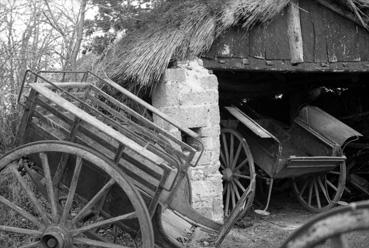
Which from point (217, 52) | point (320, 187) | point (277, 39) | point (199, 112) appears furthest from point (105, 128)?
point (320, 187)

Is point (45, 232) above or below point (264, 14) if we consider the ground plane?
below

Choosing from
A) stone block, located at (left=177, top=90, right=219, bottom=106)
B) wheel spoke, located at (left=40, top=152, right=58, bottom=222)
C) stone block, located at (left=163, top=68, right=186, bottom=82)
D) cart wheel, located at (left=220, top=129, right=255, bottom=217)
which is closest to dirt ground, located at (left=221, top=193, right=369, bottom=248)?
cart wheel, located at (left=220, top=129, right=255, bottom=217)

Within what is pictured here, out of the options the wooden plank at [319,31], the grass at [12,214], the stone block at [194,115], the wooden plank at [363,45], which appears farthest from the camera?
the wooden plank at [363,45]

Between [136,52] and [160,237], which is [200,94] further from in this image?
[160,237]

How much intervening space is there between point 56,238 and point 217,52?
3.45 metres

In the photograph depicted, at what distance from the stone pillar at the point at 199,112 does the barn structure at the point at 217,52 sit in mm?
11

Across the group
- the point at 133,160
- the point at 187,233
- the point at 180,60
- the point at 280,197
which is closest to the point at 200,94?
the point at 180,60

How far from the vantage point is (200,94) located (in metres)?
5.47

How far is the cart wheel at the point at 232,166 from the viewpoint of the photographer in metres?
6.25

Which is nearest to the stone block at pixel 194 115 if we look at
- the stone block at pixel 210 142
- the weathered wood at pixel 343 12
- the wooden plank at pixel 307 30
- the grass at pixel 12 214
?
the stone block at pixel 210 142

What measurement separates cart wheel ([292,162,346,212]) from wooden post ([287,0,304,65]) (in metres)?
1.76

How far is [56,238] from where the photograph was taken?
2.91 m

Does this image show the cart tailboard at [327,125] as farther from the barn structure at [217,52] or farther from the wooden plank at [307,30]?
the wooden plank at [307,30]

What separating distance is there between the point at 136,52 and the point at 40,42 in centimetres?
132
